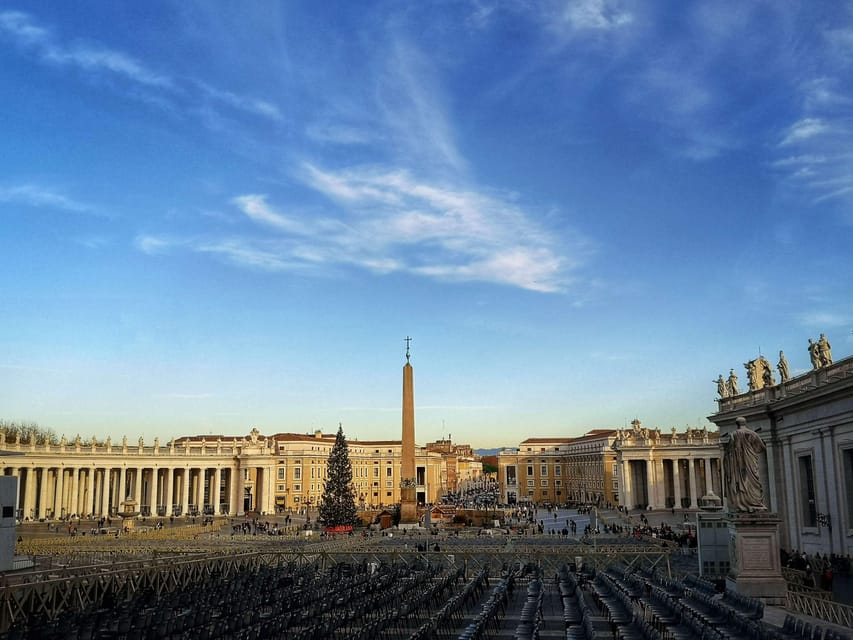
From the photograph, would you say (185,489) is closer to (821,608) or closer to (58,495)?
(58,495)

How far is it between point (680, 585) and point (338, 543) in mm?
19717

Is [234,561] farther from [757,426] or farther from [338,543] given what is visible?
[757,426]

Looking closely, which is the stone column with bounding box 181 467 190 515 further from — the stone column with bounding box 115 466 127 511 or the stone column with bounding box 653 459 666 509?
the stone column with bounding box 653 459 666 509

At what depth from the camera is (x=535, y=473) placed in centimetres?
13275

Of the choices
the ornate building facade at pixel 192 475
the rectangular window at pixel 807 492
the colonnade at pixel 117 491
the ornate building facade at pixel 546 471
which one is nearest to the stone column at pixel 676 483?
the ornate building facade at pixel 546 471

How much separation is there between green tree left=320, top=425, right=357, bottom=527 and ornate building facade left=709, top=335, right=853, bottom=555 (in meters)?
39.3

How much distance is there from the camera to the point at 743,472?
19750mm

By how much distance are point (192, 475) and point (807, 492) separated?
95466 mm

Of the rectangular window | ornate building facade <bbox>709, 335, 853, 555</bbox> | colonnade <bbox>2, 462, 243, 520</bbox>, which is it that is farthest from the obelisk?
the rectangular window

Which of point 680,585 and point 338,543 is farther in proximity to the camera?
point 338,543

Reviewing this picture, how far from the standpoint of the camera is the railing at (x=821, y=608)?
635 inches

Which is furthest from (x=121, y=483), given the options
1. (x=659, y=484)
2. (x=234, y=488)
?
(x=659, y=484)

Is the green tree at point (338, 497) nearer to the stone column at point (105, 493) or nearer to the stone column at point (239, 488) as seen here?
the stone column at point (105, 493)

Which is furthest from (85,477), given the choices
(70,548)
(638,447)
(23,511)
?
(638,447)
